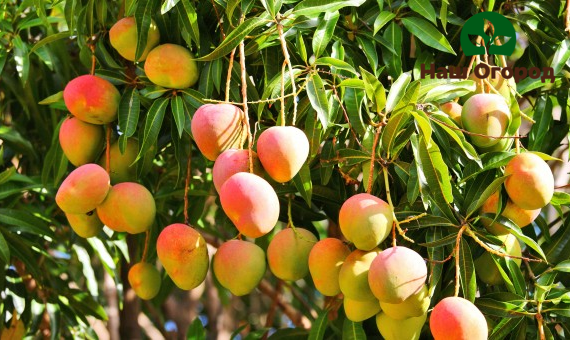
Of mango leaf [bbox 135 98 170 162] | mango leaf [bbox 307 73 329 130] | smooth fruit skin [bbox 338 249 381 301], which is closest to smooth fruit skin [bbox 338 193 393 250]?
smooth fruit skin [bbox 338 249 381 301]

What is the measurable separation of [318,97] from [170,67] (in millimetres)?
247

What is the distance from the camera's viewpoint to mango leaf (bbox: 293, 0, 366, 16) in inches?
47.1

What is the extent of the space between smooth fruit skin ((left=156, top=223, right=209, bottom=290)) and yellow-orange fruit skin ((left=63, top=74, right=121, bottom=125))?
9.3 inches

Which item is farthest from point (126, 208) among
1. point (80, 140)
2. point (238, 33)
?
point (238, 33)

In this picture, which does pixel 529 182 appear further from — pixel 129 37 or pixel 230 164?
pixel 129 37

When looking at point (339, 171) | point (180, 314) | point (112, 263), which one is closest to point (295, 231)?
point (339, 171)

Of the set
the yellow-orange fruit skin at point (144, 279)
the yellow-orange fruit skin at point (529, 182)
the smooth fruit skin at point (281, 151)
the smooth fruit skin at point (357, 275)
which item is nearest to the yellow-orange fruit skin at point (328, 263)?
the smooth fruit skin at point (357, 275)

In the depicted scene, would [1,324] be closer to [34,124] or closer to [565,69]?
[34,124]

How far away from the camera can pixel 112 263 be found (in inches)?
69.8

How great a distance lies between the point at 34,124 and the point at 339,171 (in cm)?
87

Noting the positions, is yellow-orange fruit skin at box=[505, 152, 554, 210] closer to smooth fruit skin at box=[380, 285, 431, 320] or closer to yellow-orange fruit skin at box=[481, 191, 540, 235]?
yellow-orange fruit skin at box=[481, 191, 540, 235]

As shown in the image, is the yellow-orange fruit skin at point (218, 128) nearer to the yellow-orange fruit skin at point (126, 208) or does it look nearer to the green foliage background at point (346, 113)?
the green foliage background at point (346, 113)

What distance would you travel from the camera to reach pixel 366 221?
103cm

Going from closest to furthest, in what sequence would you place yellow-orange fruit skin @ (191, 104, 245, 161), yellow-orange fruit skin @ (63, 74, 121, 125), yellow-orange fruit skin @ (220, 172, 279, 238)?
yellow-orange fruit skin @ (220, 172, 279, 238) < yellow-orange fruit skin @ (191, 104, 245, 161) < yellow-orange fruit skin @ (63, 74, 121, 125)
